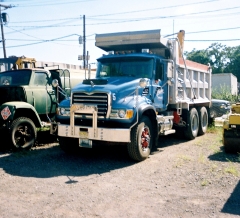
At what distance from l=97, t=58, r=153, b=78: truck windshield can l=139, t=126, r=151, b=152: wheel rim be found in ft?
5.17

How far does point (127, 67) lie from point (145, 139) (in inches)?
84.7

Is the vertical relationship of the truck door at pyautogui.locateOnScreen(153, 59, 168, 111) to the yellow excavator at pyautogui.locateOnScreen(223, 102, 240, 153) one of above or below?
above

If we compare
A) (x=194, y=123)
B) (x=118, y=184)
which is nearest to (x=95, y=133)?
(x=118, y=184)

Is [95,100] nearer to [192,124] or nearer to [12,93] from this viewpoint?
[12,93]

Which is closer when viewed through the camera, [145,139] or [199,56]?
[145,139]

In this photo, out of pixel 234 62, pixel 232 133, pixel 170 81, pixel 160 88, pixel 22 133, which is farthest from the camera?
pixel 234 62

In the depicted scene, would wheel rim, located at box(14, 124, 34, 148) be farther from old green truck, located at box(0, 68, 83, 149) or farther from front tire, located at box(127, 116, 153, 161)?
front tire, located at box(127, 116, 153, 161)

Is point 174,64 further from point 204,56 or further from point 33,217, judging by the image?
point 204,56

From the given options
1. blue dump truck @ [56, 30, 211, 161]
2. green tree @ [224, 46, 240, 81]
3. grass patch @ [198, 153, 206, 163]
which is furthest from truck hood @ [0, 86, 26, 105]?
green tree @ [224, 46, 240, 81]

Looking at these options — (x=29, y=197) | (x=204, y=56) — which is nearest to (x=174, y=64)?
(x=29, y=197)

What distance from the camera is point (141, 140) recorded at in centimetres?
709

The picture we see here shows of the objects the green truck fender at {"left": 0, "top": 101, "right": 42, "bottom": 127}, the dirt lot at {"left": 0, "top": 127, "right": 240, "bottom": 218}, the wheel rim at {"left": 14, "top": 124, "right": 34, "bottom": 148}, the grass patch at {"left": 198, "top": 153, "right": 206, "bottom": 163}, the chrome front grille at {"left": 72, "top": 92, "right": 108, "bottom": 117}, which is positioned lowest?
the dirt lot at {"left": 0, "top": 127, "right": 240, "bottom": 218}

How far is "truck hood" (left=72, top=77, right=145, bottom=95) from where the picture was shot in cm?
697

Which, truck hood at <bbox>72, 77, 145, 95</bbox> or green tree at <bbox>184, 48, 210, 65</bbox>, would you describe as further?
green tree at <bbox>184, 48, 210, 65</bbox>
